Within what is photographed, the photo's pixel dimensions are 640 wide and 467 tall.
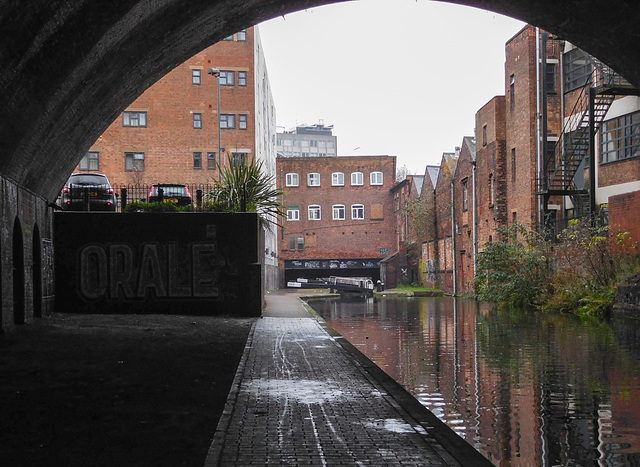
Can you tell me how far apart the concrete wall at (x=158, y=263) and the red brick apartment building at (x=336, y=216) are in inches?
1615

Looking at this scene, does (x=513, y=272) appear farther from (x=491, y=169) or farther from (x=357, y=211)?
(x=357, y=211)

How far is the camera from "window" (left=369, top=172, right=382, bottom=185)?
62.9 metres

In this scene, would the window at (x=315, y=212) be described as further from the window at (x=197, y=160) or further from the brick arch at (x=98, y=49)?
the brick arch at (x=98, y=49)

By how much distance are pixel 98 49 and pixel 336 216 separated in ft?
167

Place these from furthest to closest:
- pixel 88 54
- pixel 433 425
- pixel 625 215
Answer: pixel 625 215 < pixel 88 54 < pixel 433 425

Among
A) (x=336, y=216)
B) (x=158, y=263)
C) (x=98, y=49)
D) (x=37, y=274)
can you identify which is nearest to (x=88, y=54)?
(x=98, y=49)

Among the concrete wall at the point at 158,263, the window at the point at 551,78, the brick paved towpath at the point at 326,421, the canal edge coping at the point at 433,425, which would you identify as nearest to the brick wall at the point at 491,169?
the window at the point at 551,78

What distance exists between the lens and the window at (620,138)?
2575 cm

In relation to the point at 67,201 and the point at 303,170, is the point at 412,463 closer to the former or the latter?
the point at 67,201

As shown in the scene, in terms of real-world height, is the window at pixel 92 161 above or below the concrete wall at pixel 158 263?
above

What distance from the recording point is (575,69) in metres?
31.1

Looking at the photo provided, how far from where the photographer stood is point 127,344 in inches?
482

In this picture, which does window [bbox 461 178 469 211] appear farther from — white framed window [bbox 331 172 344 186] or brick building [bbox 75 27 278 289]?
white framed window [bbox 331 172 344 186]

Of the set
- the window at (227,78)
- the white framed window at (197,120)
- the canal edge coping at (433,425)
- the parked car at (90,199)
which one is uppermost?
the window at (227,78)
